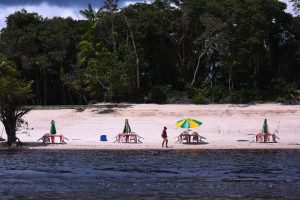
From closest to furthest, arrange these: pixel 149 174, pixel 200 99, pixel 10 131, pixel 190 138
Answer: pixel 149 174 → pixel 10 131 → pixel 190 138 → pixel 200 99

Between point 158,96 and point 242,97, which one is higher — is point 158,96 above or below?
above

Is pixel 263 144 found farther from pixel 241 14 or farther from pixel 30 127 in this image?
pixel 241 14

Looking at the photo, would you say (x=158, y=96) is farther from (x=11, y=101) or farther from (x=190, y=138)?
(x=11, y=101)

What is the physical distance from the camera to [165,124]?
4869 centimetres

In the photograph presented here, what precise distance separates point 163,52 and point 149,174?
46.9 m

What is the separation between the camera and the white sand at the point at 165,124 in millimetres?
39344

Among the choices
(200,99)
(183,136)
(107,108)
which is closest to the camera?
(183,136)

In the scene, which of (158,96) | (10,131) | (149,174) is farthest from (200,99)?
(149,174)

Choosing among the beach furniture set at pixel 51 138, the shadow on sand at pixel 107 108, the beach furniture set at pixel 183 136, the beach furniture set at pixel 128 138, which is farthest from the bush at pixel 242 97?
the beach furniture set at pixel 51 138

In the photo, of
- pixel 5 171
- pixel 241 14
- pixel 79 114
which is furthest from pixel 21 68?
pixel 5 171

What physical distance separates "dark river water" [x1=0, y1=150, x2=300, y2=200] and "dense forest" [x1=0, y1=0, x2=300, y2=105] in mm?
26100

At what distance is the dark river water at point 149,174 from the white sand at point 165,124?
122 inches

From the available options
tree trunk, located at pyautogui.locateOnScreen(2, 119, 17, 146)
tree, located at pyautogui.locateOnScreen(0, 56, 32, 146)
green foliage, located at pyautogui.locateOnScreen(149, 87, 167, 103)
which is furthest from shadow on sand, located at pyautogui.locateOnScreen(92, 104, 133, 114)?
tree trunk, located at pyautogui.locateOnScreen(2, 119, 17, 146)

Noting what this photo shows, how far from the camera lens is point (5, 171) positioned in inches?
1109
